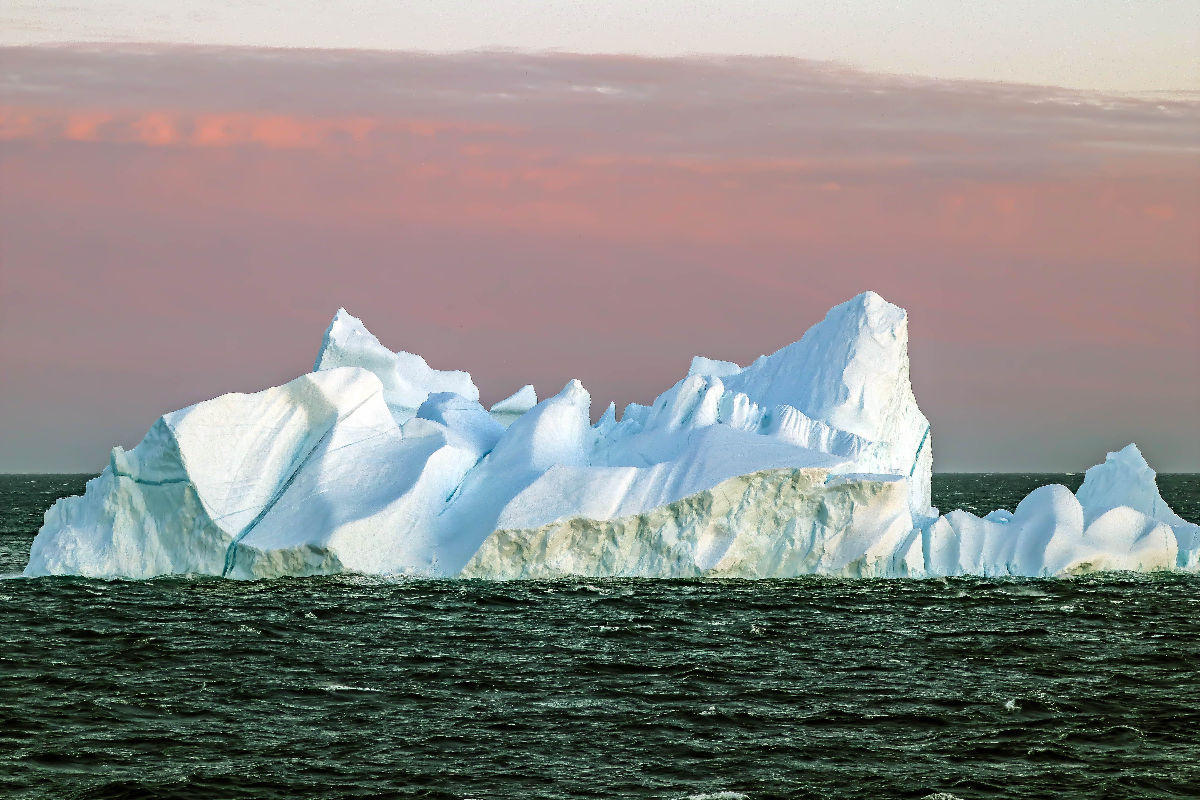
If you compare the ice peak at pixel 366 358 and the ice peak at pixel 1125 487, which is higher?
the ice peak at pixel 366 358

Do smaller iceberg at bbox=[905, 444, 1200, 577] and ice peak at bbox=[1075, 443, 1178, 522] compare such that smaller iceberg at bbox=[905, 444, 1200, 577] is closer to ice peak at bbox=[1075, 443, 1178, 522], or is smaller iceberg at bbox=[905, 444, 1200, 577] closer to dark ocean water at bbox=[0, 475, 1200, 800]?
ice peak at bbox=[1075, 443, 1178, 522]

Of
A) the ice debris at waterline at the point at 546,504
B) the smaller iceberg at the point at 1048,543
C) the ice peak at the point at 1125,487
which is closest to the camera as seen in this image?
the ice debris at waterline at the point at 546,504

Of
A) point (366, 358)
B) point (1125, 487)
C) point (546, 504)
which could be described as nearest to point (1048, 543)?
point (1125, 487)

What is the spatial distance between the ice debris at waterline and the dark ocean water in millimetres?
898

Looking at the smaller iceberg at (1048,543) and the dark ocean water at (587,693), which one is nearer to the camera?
the dark ocean water at (587,693)

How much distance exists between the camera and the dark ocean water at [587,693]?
11570 mm

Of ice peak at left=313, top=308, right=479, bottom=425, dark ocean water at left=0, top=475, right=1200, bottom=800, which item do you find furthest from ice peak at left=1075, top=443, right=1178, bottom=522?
ice peak at left=313, top=308, right=479, bottom=425

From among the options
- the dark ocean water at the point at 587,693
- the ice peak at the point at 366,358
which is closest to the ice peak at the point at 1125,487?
the dark ocean water at the point at 587,693

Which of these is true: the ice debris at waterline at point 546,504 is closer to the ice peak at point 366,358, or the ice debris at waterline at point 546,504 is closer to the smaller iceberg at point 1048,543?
the smaller iceberg at point 1048,543

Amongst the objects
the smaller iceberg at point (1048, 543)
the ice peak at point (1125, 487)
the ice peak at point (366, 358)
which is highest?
the ice peak at point (366, 358)

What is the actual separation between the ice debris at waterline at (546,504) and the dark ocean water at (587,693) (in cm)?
90

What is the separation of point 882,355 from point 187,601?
14.6m

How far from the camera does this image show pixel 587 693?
1483 centimetres

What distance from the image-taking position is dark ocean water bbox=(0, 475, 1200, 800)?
11.6 meters
